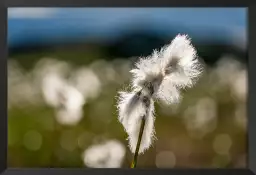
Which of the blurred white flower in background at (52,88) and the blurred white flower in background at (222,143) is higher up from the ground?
the blurred white flower in background at (52,88)

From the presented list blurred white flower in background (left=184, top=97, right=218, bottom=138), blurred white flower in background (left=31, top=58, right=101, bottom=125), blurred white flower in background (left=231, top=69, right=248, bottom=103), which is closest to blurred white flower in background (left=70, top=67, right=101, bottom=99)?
blurred white flower in background (left=31, top=58, right=101, bottom=125)

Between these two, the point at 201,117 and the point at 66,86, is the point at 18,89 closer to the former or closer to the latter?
the point at 66,86

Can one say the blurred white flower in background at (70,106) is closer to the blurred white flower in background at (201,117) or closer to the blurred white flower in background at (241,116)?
the blurred white flower in background at (201,117)

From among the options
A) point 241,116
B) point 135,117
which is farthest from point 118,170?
point 241,116

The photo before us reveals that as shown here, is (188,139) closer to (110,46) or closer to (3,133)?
(110,46)

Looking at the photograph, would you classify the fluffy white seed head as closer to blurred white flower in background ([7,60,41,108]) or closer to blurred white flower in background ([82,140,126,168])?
blurred white flower in background ([82,140,126,168])

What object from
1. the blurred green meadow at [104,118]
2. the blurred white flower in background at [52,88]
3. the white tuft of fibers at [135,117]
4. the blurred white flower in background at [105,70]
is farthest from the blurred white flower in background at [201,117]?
the blurred white flower in background at [52,88]

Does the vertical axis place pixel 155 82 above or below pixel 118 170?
above
